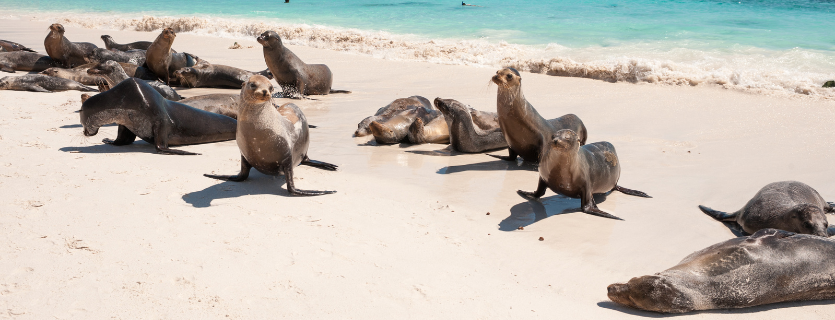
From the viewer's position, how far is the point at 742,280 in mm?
3508

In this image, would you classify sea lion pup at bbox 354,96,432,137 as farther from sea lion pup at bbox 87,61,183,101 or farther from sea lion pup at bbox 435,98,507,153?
sea lion pup at bbox 87,61,183,101

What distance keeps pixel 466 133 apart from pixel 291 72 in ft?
14.1

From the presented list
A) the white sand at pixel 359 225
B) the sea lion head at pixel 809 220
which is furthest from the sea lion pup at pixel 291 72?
the sea lion head at pixel 809 220

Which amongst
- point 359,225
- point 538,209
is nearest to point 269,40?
point 538,209

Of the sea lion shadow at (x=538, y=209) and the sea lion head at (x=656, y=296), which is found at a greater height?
the sea lion head at (x=656, y=296)

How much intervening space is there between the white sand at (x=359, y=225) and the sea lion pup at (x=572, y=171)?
16 centimetres

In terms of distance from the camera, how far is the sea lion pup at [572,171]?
5.11 m

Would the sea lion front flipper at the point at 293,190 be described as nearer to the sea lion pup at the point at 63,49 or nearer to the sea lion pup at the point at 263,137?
the sea lion pup at the point at 263,137

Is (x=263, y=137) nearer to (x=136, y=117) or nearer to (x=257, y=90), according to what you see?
(x=257, y=90)

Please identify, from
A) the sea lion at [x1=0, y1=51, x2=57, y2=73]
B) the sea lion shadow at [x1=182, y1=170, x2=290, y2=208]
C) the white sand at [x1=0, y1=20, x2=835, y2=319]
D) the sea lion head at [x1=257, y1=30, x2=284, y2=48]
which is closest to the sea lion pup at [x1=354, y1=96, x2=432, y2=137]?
the white sand at [x1=0, y1=20, x2=835, y2=319]

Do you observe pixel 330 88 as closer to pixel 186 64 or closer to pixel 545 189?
pixel 186 64

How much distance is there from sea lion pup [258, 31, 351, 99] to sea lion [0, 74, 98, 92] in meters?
2.92

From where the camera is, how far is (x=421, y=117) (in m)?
7.89

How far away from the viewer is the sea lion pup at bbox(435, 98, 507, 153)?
23.6 ft
